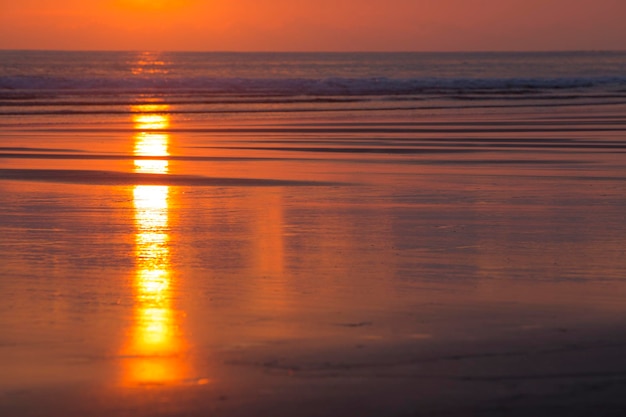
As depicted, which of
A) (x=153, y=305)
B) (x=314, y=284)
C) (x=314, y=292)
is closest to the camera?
(x=153, y=305)

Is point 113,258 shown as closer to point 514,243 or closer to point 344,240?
point 344,240

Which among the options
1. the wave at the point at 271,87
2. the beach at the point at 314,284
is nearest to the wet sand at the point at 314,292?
the beach at the point at 314,284

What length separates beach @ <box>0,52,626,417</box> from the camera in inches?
165

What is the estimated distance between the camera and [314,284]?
607 cm

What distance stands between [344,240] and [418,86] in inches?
1627

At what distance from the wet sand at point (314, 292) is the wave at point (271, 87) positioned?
2772 centimetres

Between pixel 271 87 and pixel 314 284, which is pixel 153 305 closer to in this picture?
pixel 314 284

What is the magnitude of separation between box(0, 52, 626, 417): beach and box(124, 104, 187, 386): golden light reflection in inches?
0.6

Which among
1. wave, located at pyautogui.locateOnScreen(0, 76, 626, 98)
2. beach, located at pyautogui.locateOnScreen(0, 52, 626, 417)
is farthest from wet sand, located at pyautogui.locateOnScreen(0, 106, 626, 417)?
wave, located at pyautogui.locateOnScreen(0, 76, 626, 98)

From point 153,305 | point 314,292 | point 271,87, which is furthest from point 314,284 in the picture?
point 271,87

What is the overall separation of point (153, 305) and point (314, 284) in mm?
982

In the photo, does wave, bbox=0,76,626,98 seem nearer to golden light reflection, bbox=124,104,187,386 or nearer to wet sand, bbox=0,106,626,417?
wet sand, bbox=0,106,626,417

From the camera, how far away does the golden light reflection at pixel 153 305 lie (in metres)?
4.43

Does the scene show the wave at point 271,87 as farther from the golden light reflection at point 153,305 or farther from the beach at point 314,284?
the golden light reflection at point 153,305
